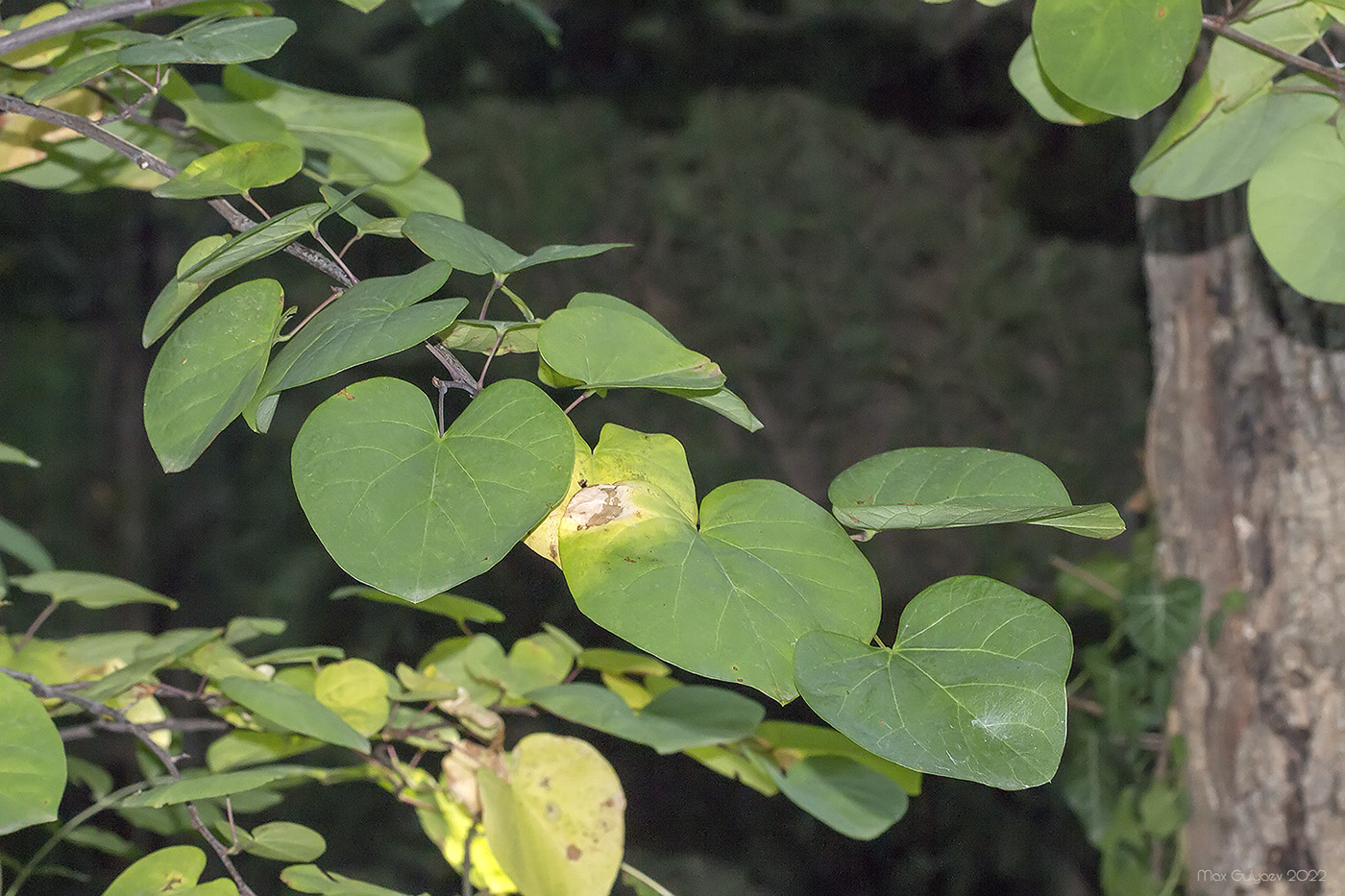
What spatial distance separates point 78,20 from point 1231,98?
17.3 inches

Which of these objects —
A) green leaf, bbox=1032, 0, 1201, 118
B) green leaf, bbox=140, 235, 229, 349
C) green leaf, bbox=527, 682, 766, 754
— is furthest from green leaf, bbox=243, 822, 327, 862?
green leaf, bbox=1032, 0, 1201, 118

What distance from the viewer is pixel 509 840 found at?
1.35 feet

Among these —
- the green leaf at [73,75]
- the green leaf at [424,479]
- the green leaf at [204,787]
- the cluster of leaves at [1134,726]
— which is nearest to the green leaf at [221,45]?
the green leaf at [73,75]

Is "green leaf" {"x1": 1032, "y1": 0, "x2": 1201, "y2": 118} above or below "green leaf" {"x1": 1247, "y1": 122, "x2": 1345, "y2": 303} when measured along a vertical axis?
above

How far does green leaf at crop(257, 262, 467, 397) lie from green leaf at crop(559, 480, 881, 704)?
0.07 m

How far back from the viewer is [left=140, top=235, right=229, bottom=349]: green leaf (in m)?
0.31

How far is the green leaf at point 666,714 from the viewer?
41 centimetres

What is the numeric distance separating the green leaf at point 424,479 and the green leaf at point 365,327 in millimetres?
17

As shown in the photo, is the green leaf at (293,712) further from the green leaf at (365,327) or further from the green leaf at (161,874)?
the green leaf at (365,327)

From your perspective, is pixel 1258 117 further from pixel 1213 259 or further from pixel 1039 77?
pixel 1213 259

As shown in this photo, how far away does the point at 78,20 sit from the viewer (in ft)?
1.06

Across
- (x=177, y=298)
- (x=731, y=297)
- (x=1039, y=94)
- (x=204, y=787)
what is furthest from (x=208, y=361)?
(x=731, y=297)

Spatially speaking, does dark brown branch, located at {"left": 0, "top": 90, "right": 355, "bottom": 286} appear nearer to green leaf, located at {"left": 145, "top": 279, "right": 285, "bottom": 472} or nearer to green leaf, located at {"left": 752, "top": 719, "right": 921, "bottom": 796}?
green leaf, located at {"left": 145, "top": 279, "right": 285, "bottom": 472}

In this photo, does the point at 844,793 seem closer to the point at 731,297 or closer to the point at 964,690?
the point at 964,690
